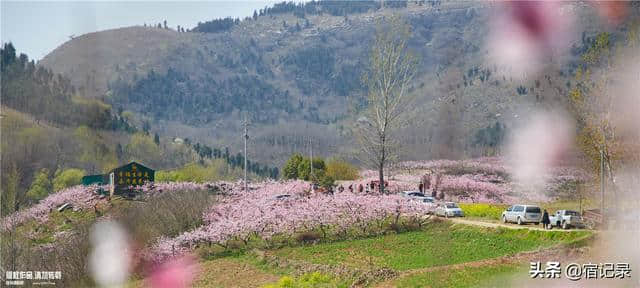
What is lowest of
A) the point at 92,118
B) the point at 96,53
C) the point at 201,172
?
the point at 201,172

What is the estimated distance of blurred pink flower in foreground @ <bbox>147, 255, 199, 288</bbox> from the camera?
3519 centimetres

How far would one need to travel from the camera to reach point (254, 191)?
59312 mm

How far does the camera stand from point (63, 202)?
63.1 m

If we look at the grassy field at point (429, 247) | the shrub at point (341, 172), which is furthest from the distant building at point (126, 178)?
the grassy field at point (429, 247)

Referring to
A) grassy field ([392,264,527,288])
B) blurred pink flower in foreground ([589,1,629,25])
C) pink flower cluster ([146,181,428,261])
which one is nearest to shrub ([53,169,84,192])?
pink flower cluster ([146,181,428,261])

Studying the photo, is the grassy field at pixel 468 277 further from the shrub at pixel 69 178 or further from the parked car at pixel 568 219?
the shrub at pixel 69 178

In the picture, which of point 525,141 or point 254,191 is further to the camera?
point 254,191

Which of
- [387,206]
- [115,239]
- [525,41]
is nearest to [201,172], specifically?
[387,206]

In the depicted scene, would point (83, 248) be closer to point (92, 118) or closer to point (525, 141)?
point (525, 141)

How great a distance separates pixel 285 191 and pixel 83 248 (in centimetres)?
2309

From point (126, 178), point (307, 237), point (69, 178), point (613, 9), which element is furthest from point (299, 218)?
point (69, 178)

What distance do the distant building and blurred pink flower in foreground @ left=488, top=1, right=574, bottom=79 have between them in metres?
36.4

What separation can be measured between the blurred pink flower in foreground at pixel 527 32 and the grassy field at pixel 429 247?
6.90m

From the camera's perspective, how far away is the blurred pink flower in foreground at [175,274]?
35.2 metres
